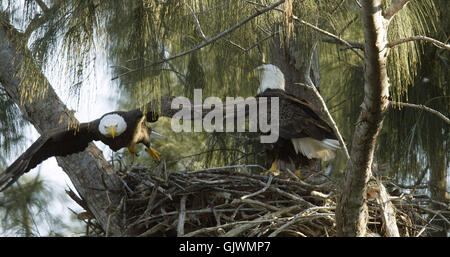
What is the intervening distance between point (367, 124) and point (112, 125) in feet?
7.69

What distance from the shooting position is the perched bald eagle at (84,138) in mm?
3826

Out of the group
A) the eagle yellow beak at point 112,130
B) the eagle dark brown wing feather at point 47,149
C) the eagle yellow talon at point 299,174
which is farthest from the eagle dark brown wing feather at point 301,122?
the eagle dark brown wing feather at point 47,149

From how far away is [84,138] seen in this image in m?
4.10

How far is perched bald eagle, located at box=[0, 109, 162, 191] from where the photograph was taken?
383 cm

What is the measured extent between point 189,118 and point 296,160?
970mm

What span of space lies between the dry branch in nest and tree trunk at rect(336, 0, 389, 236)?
2.05 ft

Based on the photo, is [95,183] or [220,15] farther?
[95,183]

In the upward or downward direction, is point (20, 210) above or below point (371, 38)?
below

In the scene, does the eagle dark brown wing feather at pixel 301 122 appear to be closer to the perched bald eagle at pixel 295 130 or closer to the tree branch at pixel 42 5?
the perched bald eagle at pixel 295 130

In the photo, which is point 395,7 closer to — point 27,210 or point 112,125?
point 112,125
